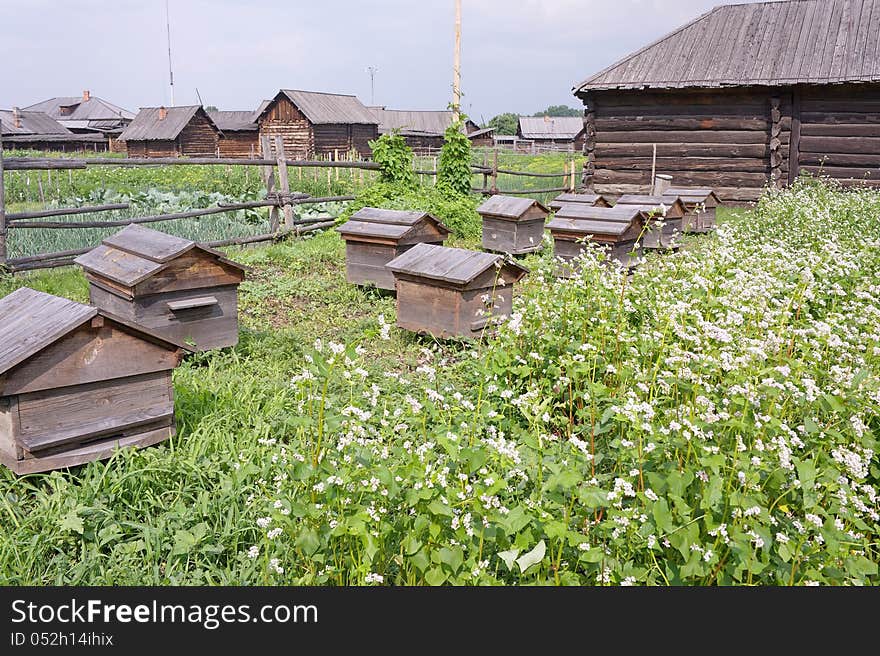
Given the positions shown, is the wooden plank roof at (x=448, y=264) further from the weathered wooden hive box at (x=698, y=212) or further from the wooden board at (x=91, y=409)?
the weathered wooden hive box at (x=698, y=212)

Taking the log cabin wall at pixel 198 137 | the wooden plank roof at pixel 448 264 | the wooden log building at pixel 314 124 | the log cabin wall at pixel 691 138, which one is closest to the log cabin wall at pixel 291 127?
the wooden log building at pixel 314 124

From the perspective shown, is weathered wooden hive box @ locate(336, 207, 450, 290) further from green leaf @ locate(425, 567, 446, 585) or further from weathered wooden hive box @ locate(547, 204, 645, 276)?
green leaf @ locate(425, 567, 446, 585)

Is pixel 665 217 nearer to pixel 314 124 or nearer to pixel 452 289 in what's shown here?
pixel 452 289

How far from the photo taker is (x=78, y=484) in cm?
402

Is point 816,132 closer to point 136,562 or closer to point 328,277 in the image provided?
point 328,277

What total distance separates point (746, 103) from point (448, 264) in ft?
46.5

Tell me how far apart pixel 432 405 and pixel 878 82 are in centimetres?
1707

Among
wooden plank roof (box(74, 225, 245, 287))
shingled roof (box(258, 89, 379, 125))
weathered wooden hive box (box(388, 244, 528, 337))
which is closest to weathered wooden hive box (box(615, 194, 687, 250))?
weathered wooden hive box (box(388, 244, 528, 337))

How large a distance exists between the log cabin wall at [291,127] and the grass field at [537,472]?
4223cm

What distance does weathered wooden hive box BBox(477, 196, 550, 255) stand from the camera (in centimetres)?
1104

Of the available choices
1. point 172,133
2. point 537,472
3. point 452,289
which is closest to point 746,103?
point 452,289

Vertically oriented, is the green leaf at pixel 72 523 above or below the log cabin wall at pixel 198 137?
below

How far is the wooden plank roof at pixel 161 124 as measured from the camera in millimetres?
45875

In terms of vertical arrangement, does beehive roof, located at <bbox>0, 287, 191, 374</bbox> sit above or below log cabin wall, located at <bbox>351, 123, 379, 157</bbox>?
below
